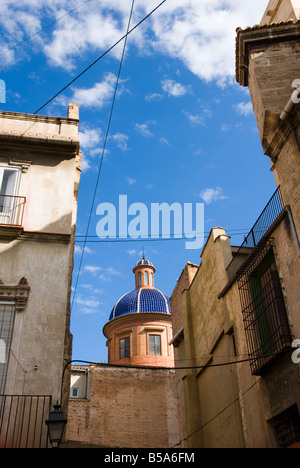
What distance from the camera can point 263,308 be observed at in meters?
10.1

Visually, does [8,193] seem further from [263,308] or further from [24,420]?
[263,308]

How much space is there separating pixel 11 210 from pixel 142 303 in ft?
82.1

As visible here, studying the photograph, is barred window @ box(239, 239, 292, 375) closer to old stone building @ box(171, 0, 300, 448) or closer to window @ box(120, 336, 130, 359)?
old stone building @ box(171, 0, 300, 448)

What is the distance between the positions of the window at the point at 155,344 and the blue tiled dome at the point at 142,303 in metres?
1.82

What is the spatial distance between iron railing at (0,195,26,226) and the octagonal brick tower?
23052 mm

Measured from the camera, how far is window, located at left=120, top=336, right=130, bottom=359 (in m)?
32.0

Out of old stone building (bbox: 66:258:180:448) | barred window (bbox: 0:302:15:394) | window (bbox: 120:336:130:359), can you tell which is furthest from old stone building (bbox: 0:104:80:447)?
window (bbox: 120:336:130:359)

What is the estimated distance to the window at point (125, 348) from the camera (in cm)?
3200

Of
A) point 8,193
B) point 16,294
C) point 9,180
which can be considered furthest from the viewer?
point 9,180

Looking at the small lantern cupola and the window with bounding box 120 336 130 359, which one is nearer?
the window with bounding box 120 336 130 359

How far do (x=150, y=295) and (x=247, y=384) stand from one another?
24.5 metres

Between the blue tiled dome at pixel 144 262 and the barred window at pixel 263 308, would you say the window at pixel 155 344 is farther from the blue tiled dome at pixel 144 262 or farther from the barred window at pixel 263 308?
the barred window at pixel 263 308

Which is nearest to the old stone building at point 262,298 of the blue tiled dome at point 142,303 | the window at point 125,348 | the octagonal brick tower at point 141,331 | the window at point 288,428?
the window at point 288,428

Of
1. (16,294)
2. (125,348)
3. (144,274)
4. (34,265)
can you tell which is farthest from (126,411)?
(16,294)
